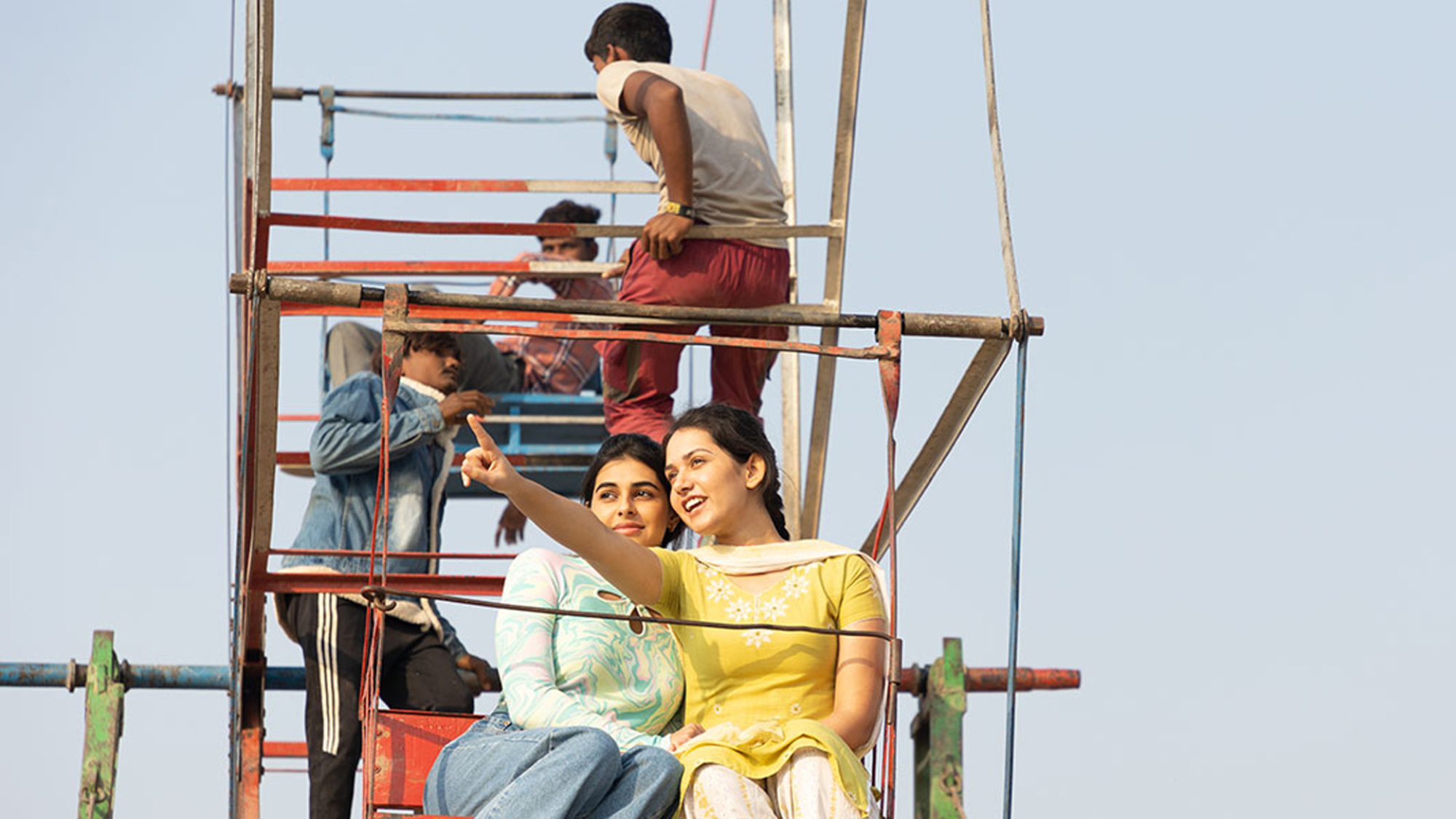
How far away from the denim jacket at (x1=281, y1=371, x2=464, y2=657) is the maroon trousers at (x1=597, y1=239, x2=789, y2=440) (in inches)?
23.4

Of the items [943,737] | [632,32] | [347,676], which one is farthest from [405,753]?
[632,32]

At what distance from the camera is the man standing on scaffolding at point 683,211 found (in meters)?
7.16

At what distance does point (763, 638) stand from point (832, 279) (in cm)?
298

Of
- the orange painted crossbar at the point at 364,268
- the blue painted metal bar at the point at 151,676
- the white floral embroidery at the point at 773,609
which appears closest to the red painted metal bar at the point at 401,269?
the orange painted crossbar at the point at 364,268

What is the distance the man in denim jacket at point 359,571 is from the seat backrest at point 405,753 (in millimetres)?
973

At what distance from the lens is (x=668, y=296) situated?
7184 millimetres

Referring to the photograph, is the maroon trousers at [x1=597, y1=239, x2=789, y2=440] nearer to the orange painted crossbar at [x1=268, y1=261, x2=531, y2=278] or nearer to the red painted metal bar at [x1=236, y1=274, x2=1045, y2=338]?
the orange painted crossbar at [x1=268, y1=261, x2=531, y2=278]

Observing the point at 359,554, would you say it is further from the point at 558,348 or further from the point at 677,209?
the point at 558,348

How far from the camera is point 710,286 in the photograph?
722cm

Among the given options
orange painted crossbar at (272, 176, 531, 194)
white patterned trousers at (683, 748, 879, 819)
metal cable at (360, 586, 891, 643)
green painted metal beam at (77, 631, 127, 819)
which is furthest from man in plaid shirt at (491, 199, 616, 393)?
white patterned trousers at (683, 748, 879, 819)

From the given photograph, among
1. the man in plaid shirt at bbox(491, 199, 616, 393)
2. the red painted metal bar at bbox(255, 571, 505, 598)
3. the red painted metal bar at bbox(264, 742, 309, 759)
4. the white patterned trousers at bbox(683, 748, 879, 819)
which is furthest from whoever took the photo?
the man in plaid shirt at bbox(491, 199, 616, 393)

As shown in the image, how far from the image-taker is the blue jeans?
Result: 4.62 meters

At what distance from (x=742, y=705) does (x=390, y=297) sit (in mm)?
1214

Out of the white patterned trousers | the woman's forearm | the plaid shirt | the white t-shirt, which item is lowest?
A: the white patterned trousers
